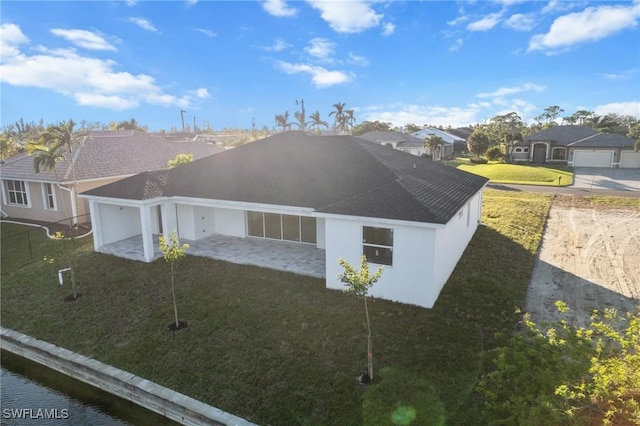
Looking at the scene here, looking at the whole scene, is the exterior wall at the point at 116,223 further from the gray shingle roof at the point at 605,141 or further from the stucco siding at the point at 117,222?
the gray shingle roof at the point at 605,141

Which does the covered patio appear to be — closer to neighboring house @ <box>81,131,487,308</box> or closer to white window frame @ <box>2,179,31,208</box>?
neighboring house @ <box>81,131,487,308</box>

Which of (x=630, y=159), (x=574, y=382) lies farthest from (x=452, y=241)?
(x=630, y=159)

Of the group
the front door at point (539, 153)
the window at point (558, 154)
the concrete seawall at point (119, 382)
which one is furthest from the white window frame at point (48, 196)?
the window at point (558, 154)

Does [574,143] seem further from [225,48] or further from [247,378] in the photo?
[247,378]

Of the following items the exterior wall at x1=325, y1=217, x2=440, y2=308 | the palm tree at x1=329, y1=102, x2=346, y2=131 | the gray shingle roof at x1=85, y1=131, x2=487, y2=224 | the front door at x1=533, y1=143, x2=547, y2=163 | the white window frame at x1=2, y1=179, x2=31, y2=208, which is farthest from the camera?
the palm tree at x1=329, y1=102, x2=346, y2=131

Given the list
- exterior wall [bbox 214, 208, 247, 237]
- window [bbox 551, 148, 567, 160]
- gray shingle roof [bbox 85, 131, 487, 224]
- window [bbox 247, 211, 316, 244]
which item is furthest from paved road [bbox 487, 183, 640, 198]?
exterior wall [bbox 214, 208, 247, 237]

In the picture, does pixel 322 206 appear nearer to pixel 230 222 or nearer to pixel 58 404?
pixel 230 222
